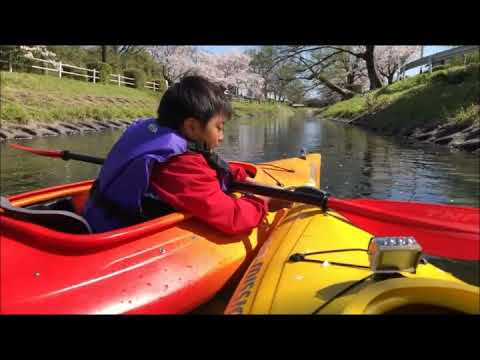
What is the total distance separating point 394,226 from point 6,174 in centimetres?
607

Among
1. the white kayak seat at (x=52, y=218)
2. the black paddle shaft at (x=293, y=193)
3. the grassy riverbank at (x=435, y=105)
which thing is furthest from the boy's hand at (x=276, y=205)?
the grassy riverbank at (x=435, y=105)

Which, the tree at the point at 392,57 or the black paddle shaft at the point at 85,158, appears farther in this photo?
the tree at the point at 392,57

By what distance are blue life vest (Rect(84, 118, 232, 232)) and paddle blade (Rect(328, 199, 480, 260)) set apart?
2.75ft

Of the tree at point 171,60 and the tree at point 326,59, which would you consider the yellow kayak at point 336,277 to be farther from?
the tree at point 171,60

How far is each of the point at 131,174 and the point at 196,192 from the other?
12.4 inches

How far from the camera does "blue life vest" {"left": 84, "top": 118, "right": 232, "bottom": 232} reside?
204 cm

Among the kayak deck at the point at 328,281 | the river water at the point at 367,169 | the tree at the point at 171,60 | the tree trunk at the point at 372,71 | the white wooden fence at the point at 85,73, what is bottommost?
the river water at the point at 367,169

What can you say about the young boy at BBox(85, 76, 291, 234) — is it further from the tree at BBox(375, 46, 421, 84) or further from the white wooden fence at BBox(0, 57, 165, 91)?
the tree at BBox(375, 46, 421, 84)

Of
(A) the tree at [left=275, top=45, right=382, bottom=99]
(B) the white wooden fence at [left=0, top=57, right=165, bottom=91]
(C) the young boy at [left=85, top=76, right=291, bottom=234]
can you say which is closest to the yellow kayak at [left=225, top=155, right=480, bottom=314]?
(C) the young boy at [left=85, top=76, right=291, bottom=234]

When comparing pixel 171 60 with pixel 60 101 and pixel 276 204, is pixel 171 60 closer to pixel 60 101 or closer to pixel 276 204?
pixel 60 101

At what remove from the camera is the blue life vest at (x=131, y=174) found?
2037 mm
